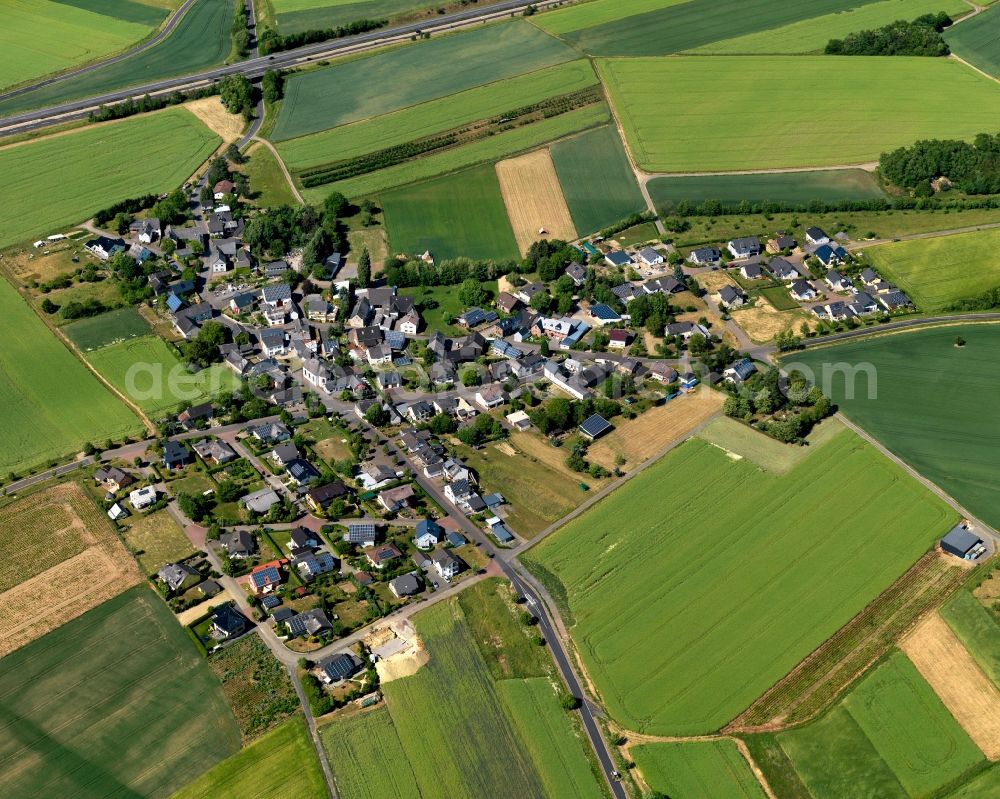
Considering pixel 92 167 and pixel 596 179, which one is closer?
pixel 596 179

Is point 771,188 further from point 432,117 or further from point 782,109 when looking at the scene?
point 432,117

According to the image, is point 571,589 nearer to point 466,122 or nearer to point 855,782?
point 855,782

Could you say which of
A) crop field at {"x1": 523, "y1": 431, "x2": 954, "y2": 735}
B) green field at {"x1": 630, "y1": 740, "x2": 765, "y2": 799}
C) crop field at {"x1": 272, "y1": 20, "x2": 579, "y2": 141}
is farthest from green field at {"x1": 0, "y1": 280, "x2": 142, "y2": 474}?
green field at {"x1": 630, "y1": 740, "x2": 765, "y2": 799}

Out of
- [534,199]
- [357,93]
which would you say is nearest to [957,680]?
[534,199]

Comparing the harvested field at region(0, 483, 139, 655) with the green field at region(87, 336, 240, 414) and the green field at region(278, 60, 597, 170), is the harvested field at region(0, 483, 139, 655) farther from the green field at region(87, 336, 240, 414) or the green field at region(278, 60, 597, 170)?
the green field at region(278, 60, 597, 170)

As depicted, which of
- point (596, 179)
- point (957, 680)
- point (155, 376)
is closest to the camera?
point (957, 680)

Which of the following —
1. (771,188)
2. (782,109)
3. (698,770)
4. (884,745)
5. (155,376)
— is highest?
(155,376)
